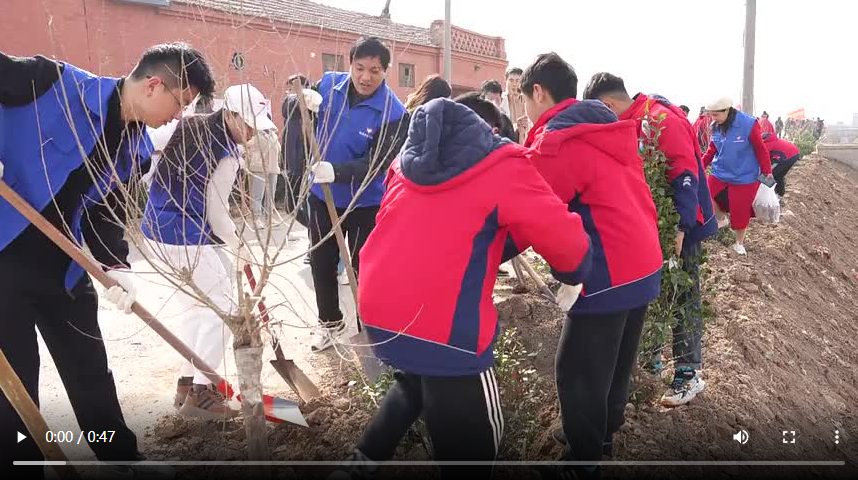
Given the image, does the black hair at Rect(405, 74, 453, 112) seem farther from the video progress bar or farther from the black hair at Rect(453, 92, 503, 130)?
the video progress bar

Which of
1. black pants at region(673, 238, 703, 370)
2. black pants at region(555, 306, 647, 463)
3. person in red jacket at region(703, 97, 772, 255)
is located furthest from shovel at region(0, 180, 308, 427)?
person in red jacket at region(703, 97, 772, 255)

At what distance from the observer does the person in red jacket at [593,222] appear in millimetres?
2244

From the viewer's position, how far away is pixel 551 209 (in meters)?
1.85

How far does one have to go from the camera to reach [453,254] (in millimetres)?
1849

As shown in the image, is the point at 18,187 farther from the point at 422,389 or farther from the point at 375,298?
the point at 422,389

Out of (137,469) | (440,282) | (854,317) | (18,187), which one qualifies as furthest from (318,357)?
(854,317)

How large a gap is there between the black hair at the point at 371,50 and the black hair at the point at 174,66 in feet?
4.82

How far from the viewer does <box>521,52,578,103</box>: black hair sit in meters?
2.39

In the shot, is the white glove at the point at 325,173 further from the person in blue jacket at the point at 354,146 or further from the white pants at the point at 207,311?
the white pants at the point at 207,311

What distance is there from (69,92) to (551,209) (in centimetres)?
175

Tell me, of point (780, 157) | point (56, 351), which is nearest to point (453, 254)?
point (56, 351)

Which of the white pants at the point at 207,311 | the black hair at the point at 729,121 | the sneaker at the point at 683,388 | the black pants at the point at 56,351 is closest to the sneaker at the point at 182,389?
the white pants at the point at 207,311

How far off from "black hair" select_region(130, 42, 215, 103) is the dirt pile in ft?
5.02

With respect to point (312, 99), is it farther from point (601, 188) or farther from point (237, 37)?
point (601, 188)
